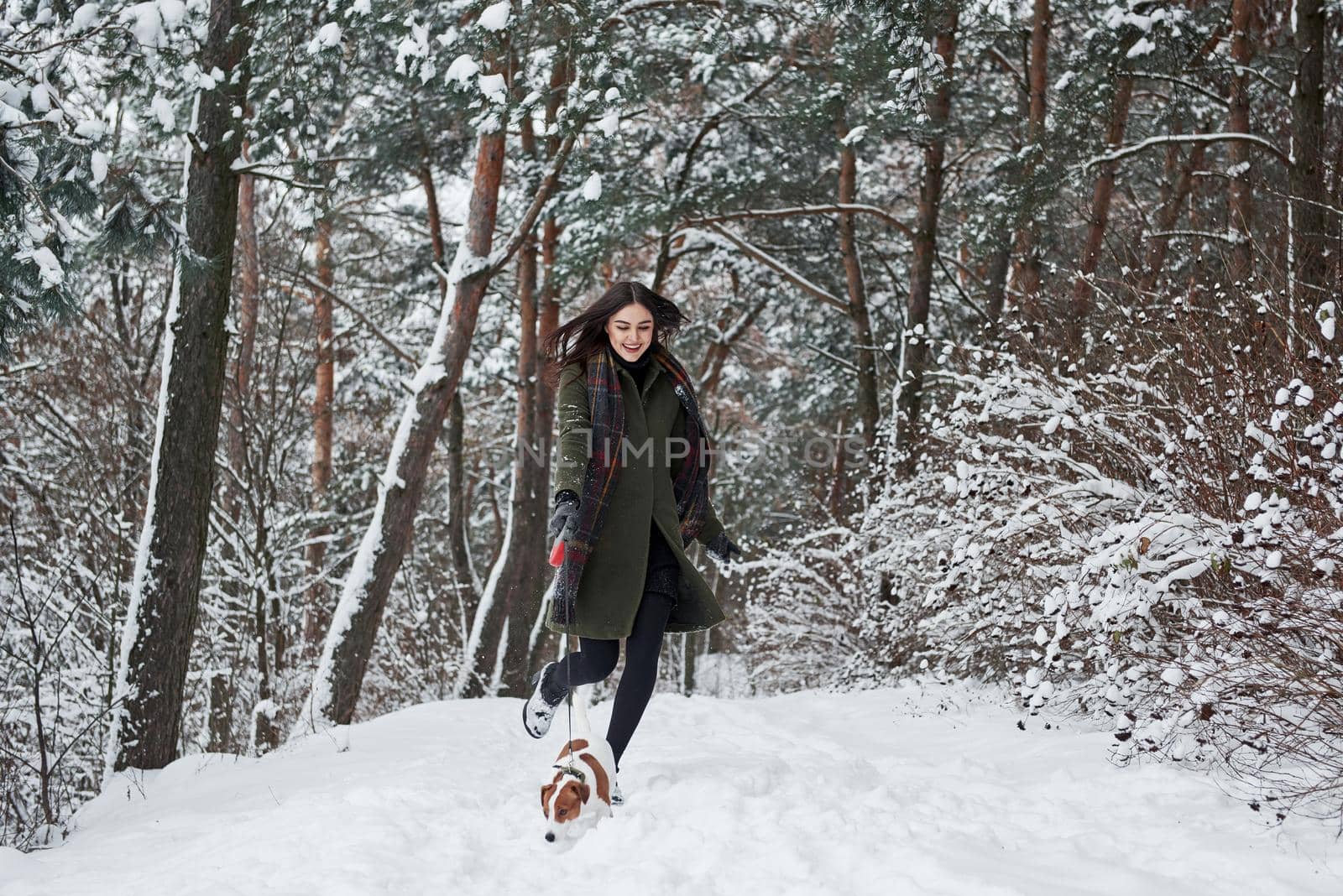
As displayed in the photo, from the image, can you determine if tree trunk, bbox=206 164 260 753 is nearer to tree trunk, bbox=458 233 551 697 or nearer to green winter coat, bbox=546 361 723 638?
tree trunk, bbox=458 233 551 697

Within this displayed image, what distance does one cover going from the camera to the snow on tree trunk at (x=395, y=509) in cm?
717

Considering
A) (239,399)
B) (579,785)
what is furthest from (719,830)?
(239,399)

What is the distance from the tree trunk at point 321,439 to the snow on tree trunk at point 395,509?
261 centimetres

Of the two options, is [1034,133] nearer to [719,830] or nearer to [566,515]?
[566,515]

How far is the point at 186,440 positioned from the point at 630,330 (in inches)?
129

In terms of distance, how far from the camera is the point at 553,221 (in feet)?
40.1

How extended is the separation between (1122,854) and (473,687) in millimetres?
9029

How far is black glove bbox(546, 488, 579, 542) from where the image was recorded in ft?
Result: 11.2

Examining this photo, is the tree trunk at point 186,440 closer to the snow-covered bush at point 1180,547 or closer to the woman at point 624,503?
the woman at point 624,503

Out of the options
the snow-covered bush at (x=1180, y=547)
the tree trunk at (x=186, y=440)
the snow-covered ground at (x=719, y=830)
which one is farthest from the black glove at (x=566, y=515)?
the tree trunk at (x=186, y=440)

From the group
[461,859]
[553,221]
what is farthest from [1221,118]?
[461,859]

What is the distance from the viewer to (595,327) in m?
3.76

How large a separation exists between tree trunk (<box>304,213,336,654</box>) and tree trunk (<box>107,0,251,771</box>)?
387 cm

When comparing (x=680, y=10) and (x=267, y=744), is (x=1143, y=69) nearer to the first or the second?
(x=680, y=10)
